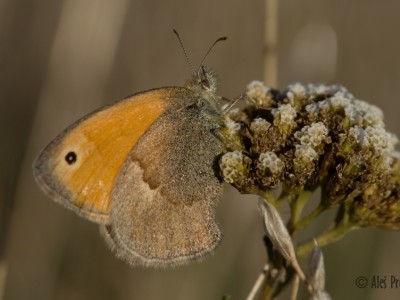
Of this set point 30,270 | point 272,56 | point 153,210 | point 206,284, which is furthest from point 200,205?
point 30,270

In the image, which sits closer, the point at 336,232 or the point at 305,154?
the point at 305,154

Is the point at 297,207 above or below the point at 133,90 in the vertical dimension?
above

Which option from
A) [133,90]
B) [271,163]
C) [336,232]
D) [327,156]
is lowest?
[133,90]

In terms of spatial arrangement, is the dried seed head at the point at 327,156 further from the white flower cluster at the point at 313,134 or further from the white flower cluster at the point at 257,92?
the white flower cluster at the point at 257,92

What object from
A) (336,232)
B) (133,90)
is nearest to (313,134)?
(336,232)

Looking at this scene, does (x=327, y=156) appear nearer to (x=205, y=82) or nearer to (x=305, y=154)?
(x=305, y=154)

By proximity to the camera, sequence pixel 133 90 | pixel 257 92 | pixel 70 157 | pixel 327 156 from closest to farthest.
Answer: pixel 327 156
pixel 70 157
pixel 257 92
pixel 133 90
